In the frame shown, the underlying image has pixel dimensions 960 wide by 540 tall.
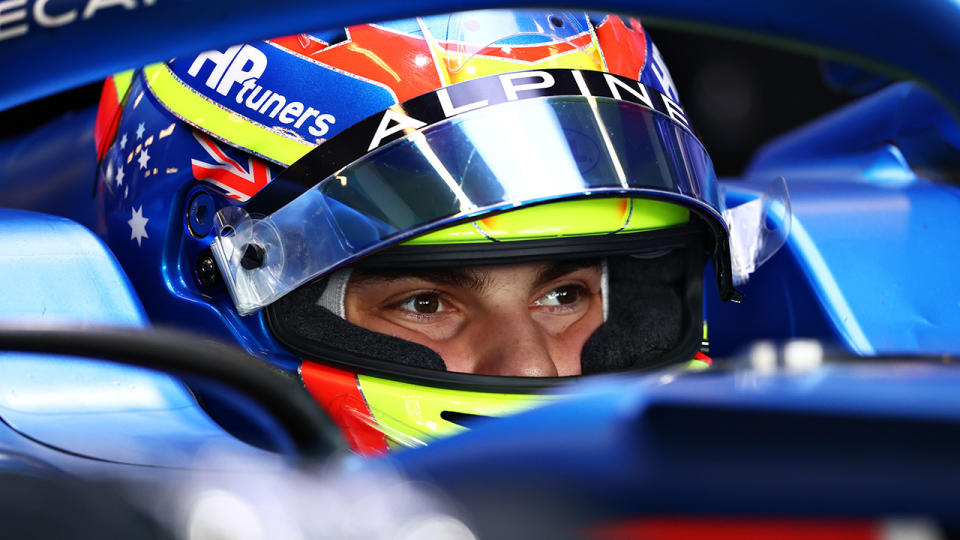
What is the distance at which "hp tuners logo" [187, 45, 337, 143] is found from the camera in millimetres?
978

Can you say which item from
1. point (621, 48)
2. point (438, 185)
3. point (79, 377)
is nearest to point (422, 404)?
point (438, 185)

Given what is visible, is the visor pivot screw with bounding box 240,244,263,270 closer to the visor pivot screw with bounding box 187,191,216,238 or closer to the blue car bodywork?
the visor pivot screw with bounding box 187,191,216,238

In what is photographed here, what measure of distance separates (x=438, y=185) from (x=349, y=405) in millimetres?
231

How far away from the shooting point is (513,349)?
3.42 ft

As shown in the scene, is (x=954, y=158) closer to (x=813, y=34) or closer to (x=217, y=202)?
(x=217, y=202)

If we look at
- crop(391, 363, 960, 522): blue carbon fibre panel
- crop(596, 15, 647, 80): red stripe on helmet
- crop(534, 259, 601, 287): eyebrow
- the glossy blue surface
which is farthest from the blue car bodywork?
the glossy blue surface

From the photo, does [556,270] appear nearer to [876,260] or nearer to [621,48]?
[621,48]

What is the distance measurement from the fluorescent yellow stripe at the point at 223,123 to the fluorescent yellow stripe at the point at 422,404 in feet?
0.77

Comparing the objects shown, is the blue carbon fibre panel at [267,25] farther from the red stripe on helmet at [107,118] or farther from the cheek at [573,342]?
the red stripe on helmet at [107,118]

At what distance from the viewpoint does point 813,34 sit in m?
0.45

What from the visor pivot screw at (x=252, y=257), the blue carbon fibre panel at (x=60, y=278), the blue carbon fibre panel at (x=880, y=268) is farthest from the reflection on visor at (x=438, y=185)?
the blue carbon fibre panel at (x=880, y=268)

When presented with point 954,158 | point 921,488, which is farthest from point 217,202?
point 954,158

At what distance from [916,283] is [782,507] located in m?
1.05

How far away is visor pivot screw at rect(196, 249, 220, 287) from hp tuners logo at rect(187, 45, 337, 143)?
15 cm
